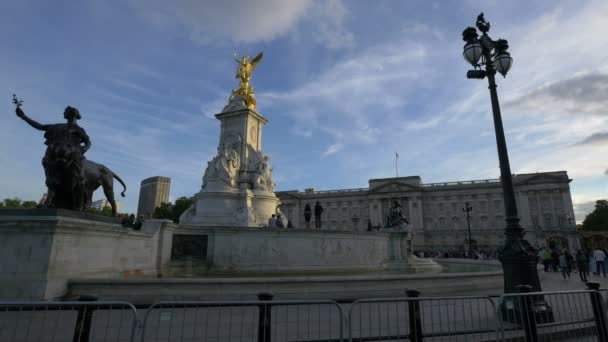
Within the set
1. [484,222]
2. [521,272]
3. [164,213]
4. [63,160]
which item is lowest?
[521,272]

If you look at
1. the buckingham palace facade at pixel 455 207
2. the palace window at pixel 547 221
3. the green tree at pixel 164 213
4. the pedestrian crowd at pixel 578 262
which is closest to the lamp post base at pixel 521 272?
the pedestrian crowd at pixel 578 262

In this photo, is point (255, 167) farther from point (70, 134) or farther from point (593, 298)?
point (593, 298)

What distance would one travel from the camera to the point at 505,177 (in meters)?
7.61

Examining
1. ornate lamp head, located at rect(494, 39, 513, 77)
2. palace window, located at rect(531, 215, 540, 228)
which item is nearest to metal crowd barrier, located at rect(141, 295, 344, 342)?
ornate lamp head, located at rect(494, 39, 513, 77)

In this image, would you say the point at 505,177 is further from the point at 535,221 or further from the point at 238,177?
the point at 535,221

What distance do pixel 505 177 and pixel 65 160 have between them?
10486 millimetres

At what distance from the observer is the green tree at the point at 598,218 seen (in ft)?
285

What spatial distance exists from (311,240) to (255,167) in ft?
31.4

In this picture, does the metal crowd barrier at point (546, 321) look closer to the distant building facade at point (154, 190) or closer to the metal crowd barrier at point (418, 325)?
the metal crowd barrier at point (418, 325)

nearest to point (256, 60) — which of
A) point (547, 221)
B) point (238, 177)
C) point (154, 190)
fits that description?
point (238, 177)

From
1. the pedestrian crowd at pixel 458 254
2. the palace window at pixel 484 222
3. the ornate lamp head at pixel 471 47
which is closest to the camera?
the ornate lamp head at pixel 471 47

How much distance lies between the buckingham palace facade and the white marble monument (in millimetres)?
61443

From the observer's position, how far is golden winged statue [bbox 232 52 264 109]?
25.7 meters

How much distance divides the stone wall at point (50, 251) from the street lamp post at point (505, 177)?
32.0 ft
